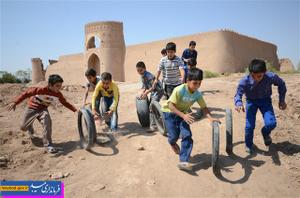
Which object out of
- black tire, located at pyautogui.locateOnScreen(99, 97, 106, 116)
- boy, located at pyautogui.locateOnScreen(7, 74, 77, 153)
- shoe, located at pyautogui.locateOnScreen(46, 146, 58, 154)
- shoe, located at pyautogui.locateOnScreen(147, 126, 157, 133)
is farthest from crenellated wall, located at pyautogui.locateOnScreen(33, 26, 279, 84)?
shoe, located at pyautogui.locateOnScreen(46, 146, 58, 154)

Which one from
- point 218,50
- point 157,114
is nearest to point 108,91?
point 157,114

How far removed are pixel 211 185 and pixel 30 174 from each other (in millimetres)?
2718

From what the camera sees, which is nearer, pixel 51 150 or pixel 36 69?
pixel 51 150

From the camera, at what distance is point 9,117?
8344 mm

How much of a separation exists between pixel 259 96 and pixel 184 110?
119cm

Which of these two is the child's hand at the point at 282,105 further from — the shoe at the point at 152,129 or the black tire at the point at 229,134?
the shoe at the point at 152,129

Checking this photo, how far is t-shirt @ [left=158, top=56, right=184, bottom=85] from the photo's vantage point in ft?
19.4

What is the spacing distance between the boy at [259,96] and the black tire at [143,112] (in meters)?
2.15

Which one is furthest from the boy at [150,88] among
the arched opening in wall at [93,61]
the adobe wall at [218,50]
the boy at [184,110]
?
the arched opening in wall at [93,61]

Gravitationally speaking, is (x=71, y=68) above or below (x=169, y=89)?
above

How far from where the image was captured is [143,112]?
20.1ft

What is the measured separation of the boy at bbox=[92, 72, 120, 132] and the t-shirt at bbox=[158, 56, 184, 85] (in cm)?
102

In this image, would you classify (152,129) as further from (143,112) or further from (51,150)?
(51,150)

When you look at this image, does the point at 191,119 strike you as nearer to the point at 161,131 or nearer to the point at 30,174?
the point at 161,131
